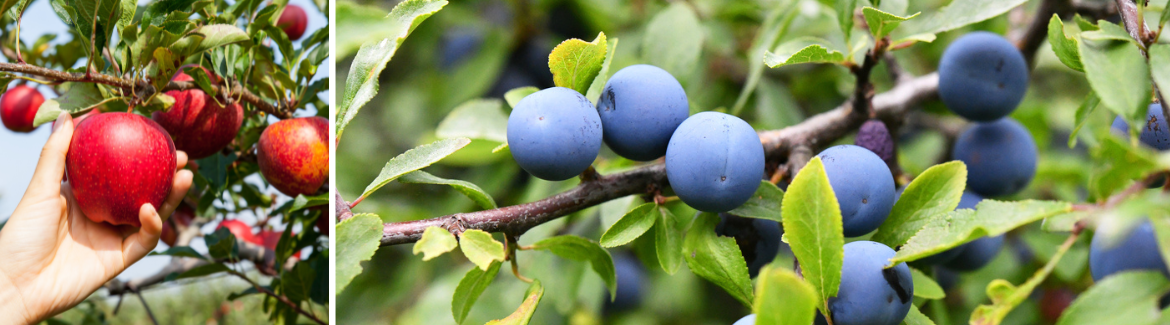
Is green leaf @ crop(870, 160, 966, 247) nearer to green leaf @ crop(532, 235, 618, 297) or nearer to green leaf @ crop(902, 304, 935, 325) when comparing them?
green leaf @ crop(902, 304, 935, 325)

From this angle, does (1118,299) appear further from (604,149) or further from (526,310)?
(604,149)

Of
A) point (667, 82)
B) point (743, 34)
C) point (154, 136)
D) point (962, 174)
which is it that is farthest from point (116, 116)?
point (743, 34)

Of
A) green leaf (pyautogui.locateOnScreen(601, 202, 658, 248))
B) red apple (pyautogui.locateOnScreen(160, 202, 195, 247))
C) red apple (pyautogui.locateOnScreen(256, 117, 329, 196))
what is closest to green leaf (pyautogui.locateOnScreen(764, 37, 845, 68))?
green leaf (pyautogui.locateOnScreen(601, 202, 658, 248))

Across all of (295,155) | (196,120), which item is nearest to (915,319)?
(295,155)

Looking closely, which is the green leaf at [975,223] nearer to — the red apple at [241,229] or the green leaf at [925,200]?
the green leaf at [925,200]

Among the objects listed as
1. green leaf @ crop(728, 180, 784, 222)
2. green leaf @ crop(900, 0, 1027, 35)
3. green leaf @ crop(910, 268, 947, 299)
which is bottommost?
green leaf @ crop(910, 268, 947, 299)

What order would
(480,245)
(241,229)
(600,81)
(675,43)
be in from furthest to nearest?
1. (241,229)
2. (675,43)
3. (600,81)
4. (480,245)

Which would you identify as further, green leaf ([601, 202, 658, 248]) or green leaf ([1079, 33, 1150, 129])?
green leaf ([601, 202, 658, 248])
